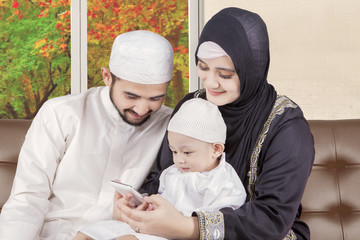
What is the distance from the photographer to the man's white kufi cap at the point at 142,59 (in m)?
2.00

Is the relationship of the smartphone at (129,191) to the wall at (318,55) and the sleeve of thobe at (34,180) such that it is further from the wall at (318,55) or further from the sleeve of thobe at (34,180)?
the wall at (318,55)

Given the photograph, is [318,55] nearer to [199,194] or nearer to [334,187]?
[334,187]

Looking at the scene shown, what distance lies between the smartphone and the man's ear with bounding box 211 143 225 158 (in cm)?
30

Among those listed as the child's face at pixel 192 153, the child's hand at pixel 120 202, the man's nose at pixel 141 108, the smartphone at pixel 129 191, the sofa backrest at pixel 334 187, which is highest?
the man's nose at pixel 141 108

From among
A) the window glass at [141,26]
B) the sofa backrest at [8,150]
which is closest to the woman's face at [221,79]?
the sofa backrest at [8,150]

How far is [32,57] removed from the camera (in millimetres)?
5477

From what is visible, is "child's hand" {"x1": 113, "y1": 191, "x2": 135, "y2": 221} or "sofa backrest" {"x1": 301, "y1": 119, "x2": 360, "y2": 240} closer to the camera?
"child's hand" {"x1": 113, "y1": 191, "x2": 135, "y2": 221}

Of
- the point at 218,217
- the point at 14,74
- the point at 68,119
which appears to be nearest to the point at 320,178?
the point at 218,217

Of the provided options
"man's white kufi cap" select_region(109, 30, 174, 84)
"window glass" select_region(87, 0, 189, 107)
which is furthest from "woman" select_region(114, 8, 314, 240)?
"window glass" select_region(87, 0, 189, 107)

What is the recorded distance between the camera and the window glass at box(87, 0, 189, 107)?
15.2ft

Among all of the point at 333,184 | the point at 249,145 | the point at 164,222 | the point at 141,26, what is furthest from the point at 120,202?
the point at 141,26

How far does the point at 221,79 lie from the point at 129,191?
502 mm

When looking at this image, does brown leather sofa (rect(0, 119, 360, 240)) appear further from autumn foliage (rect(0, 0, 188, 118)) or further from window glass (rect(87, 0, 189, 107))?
autumn foliage (rect(0, 0, 188, 118))

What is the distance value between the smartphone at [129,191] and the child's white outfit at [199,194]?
0.09 meters
